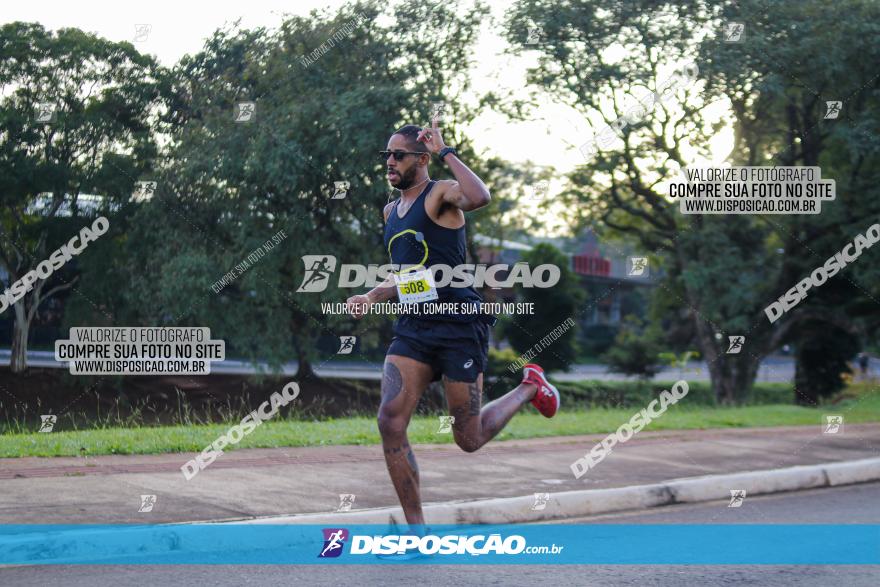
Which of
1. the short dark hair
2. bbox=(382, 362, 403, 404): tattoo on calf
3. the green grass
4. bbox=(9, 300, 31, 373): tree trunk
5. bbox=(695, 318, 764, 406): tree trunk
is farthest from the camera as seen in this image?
bbox=(695, 318, 764, 406): tree trunk

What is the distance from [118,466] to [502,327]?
77.9 ft

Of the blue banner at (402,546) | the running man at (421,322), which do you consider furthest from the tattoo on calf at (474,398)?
the blue banner at (402,546)

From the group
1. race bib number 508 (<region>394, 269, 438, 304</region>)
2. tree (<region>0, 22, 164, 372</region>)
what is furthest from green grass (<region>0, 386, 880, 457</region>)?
tree (<region>0, 22, 164, 372</region>)

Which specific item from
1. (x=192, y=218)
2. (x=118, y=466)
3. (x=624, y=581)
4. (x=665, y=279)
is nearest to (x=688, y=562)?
(x=624, y=581)

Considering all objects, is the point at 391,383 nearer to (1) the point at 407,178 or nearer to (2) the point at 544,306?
(1) the point at 407,178

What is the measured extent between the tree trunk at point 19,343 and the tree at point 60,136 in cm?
124

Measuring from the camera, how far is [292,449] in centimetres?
913

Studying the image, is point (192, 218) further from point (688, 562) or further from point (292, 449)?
point (688, 562)

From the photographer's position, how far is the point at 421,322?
205 inches

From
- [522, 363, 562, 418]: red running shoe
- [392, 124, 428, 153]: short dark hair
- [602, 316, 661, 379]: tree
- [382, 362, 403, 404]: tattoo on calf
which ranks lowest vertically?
[602, 316, 661, 379]: tree

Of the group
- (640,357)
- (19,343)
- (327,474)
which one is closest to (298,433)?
(327,474)

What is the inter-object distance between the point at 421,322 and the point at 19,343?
740 inches

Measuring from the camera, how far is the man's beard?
525 cm

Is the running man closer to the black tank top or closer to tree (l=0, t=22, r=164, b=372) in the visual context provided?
the black tank top
